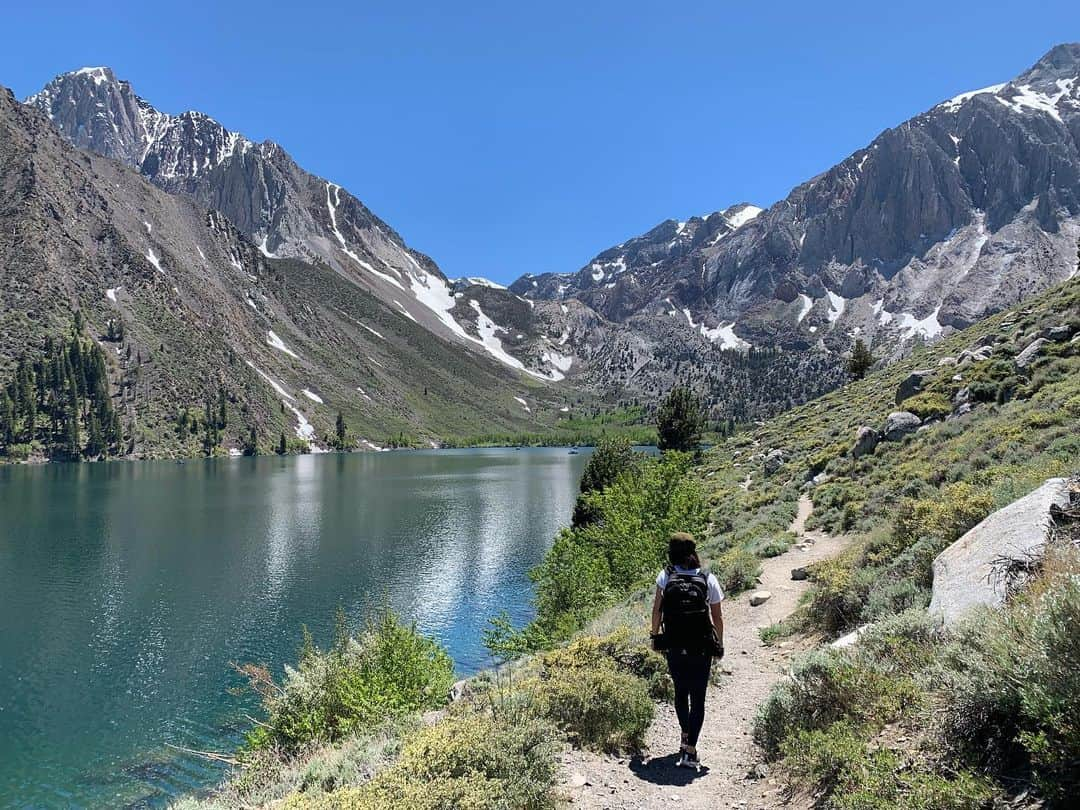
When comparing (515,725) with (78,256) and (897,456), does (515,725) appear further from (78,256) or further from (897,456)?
(78,256)

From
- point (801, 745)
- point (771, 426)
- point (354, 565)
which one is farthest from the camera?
point (771, 426)

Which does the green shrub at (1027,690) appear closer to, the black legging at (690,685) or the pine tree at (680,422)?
the black legging at (690,685)

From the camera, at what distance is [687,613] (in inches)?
291

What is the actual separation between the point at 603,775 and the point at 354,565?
1520 inches

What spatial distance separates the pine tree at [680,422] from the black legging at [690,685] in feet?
182

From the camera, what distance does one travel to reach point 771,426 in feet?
208

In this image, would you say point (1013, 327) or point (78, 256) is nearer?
point (1013, 327)

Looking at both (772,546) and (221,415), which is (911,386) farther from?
(221,415)

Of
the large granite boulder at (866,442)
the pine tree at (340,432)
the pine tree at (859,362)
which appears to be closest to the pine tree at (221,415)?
the pine tree at (340,432)

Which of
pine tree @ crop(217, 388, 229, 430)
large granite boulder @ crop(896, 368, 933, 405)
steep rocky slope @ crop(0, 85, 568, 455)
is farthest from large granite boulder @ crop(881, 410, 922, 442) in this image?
pine tree @ crop(217, 388, 229, 430)

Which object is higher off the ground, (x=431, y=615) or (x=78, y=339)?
(x=78, y=339)

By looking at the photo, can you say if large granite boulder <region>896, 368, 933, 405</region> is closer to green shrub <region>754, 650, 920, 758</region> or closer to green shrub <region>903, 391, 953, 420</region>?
green shrub <region>903, 391, 953, 420</region>

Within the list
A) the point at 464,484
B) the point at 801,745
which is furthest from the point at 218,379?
the point at 801,745

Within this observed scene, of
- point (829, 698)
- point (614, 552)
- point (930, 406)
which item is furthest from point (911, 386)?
point (829, 698)
